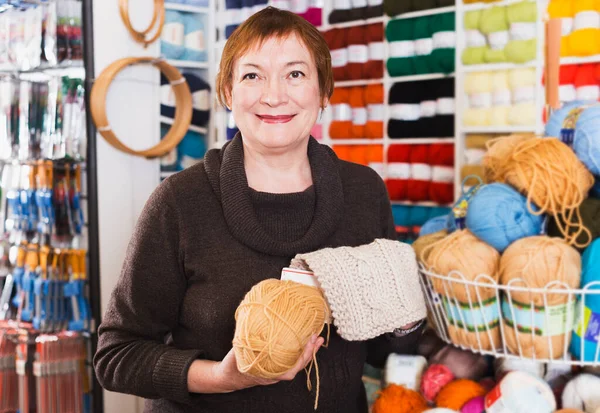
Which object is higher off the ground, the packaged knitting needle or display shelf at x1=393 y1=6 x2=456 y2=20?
display shelf at x1=393 y1=6 x2=456 y2=20

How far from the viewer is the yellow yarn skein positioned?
87cm

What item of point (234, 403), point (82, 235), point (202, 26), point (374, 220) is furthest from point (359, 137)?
point (234, 403)

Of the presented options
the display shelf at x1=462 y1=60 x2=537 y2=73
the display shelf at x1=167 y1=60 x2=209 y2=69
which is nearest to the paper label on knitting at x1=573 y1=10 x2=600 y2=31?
the display shelf at x1=462 y1=60 x2=537 y2=73

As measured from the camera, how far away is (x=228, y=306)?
1095mm

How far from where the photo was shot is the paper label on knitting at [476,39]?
310cm

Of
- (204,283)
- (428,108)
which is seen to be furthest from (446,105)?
(204,283)

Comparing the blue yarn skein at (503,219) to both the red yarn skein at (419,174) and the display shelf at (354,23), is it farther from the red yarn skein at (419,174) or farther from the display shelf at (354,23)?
the display shelf at (354,23)

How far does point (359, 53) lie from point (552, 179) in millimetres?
2523

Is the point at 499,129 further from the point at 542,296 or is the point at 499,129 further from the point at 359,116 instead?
the point at 542,296

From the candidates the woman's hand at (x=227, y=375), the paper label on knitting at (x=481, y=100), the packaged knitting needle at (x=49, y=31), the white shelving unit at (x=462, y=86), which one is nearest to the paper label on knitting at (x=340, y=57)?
the white shelving unit at (x=462, y=86)

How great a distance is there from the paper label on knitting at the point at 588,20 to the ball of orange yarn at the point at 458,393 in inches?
85.9

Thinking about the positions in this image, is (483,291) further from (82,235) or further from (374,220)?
(82,235)

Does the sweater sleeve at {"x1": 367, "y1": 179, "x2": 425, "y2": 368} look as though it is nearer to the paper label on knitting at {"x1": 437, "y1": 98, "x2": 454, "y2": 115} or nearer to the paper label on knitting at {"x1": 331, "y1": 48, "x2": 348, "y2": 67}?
the paper label on knitting at {"x1": 437, "y1": 98, "x2": 454, "y2": 115}

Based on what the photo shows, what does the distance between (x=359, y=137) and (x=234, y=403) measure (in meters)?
2.63
